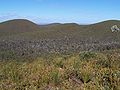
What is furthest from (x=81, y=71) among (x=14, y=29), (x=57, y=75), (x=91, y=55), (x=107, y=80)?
(x=14, y=29)

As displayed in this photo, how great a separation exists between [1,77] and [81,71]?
12.4 feet

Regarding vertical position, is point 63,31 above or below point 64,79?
below

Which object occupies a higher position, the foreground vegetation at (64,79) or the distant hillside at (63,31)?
the foreground vegetation at (64,79)

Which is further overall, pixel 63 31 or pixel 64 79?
pixel 63 31

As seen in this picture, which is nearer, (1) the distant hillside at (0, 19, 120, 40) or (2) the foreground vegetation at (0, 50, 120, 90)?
(2) the foreground vegetation at (0, 50, 120, 90)

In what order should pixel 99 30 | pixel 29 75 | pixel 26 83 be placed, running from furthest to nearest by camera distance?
pixel 99 30 → pixel 29 75 → pixel 26 83

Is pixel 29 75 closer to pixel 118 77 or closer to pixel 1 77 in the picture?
pixel 1 77

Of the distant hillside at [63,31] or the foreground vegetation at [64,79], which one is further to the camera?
the distant hillside at [63,31]

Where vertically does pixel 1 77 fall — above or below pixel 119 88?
below

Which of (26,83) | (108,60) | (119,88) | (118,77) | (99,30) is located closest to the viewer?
(119,88)

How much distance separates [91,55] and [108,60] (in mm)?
2916

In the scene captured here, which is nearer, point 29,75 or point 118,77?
point 118,77

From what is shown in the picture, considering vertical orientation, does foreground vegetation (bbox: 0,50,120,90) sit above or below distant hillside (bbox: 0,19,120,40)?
above

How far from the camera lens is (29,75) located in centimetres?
1257
